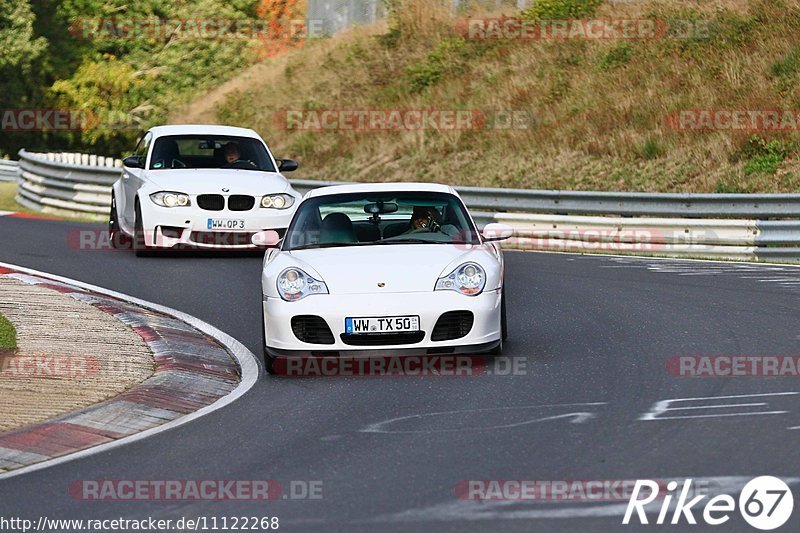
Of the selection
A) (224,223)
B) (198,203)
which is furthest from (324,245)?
(198,203)

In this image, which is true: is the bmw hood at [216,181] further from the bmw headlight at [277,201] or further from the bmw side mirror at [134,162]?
the bmw side mirror at [134,162]

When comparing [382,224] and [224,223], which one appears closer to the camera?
[382,224]

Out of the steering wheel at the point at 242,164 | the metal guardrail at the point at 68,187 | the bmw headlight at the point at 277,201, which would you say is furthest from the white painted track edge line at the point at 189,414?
the metal guardrail at the point at 68,187

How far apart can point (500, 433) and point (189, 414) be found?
2.04 m

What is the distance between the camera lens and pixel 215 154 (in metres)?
18.4

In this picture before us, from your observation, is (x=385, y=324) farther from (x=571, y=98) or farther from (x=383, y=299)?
(x=571, y=98)

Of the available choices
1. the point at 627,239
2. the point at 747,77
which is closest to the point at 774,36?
the point at 747,77

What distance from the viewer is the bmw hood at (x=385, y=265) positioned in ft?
32.6

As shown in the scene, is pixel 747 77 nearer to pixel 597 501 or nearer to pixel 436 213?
pixel 436 213

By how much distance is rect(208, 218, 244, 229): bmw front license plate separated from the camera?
17.1 m

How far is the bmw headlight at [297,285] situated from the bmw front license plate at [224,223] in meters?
7.02

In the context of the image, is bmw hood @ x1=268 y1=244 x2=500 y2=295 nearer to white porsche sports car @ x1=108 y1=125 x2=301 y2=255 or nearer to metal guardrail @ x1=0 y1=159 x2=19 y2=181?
white porsche sports car @ x1=108 y1=125 x2=301 y2=255

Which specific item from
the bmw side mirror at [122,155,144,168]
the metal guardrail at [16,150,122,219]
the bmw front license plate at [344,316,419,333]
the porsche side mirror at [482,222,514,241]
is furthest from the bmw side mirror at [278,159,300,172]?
the bmw front license plate at [344,316,419,333]

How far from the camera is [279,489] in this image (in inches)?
261
